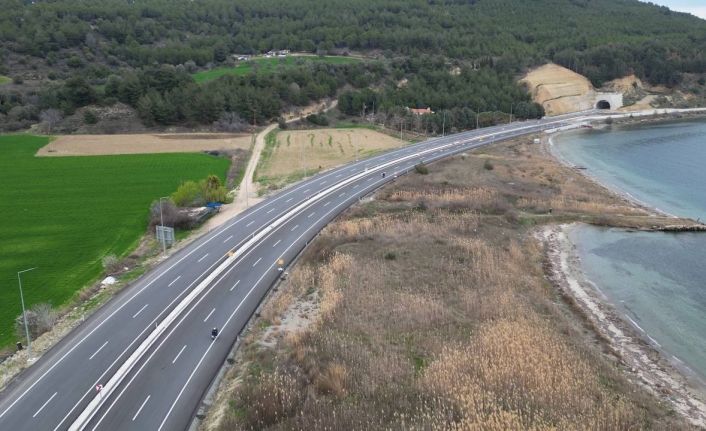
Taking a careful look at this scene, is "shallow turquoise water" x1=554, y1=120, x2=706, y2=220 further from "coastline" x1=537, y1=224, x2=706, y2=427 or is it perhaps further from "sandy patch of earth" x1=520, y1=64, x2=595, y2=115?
"coastline" x1=537, y1=224, x2=706, y2=427

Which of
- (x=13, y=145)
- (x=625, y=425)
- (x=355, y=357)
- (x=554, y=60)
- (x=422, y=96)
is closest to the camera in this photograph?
(x=625, y=425)

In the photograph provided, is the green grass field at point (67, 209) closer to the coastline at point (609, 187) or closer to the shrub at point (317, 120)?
the shrub at point (317, 120)

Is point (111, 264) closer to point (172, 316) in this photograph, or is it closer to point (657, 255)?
point (172, 316)

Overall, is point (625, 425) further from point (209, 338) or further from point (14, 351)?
point (14, 351)

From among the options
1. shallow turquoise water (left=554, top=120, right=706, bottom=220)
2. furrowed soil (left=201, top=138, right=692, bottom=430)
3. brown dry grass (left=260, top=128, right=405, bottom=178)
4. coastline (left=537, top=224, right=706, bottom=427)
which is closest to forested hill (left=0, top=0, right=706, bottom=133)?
brown dry grass (left=260, top=128, right=405, bottom=178)

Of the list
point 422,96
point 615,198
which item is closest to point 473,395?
point 615,198

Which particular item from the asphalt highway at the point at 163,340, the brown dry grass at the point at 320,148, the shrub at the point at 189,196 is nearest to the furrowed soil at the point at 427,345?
the asphalt highway at the point at 163,340
